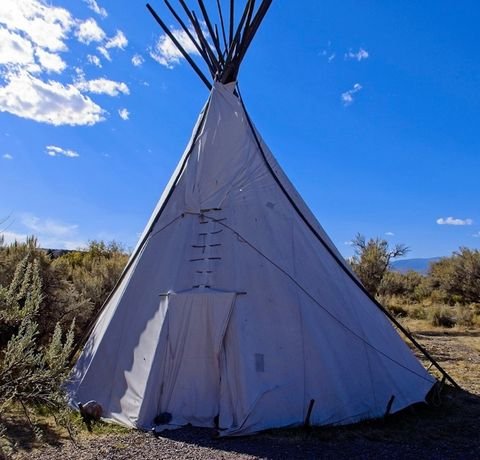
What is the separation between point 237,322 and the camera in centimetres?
→ 497

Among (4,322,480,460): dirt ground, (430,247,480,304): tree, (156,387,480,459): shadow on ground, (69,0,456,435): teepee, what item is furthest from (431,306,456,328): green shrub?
(156,387,480,459): shadow on ground

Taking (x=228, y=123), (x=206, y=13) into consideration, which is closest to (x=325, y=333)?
(x=228, y=123)

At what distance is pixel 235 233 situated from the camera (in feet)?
18.4

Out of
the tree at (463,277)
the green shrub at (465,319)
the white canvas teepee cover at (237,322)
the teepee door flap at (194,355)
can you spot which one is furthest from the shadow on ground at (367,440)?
the tree at (463,277)

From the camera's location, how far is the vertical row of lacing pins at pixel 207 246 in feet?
17.5

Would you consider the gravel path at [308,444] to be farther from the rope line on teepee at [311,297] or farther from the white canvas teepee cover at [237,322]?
the rope line on teepee at [311,297]

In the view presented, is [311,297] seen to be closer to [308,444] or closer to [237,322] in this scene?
[237,322]

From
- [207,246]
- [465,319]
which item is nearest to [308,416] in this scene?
[207,246]

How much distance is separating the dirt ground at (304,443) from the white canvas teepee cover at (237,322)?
0.18 m

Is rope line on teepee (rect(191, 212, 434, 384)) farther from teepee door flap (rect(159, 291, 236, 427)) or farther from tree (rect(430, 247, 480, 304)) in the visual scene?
tree (rect(430, 247, 480, 304))

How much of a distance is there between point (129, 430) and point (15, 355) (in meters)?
1.88

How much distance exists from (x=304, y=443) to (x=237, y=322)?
1322mm

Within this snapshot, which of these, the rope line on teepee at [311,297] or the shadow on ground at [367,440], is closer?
the shadow on ground at [367,440]

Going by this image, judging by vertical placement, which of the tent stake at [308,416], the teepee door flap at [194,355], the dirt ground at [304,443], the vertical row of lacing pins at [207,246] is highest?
the vertical row of lacing pins at [207,246]
